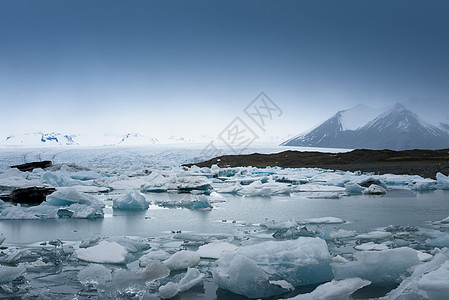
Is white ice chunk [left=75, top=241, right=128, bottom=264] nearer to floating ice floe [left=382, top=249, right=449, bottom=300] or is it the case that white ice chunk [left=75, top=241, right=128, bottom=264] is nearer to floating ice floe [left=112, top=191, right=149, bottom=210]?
floating ice floe [left=382, top=249, right=449, bottom=300]

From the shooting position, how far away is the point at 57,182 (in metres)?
10.2

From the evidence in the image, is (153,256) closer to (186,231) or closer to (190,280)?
(190,280)

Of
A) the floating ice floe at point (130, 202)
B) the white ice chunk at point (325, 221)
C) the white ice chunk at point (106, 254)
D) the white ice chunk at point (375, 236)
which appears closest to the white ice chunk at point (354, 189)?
the white ice chunk at point (325, 221)

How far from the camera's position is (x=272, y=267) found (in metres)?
2.54

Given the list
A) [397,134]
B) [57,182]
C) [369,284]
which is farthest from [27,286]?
[397,134]

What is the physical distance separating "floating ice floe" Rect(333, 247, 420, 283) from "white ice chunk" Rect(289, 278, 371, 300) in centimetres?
17

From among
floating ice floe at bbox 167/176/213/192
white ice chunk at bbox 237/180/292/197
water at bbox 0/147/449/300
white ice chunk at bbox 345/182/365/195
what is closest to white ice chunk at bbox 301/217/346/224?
water at bbox 0/147/449/300

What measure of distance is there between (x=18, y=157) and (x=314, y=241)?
2857cm

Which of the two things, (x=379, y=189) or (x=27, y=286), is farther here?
→ (x=379, y=189)

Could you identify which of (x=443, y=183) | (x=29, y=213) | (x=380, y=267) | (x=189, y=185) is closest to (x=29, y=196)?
(x=29, y=213)

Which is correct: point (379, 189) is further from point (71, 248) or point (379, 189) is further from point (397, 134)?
point (397, 134)

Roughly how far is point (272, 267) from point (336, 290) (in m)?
0.45

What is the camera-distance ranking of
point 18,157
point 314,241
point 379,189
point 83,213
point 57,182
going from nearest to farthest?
point 314,241 < point 83,213 < point 379,189 < point 57,182 < point 18,157

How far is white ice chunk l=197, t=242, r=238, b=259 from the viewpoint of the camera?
316 centimetres
